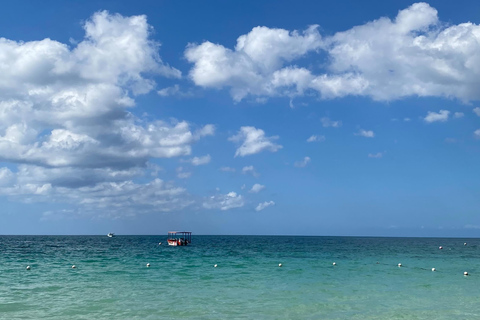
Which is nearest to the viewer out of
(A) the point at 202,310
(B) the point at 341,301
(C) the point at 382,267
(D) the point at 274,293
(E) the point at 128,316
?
(E) the point at 128,316

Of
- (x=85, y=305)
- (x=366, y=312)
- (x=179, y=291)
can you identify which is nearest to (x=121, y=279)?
(x=179, y=291)

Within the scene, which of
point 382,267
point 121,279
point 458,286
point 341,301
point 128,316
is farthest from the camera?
point 382,267

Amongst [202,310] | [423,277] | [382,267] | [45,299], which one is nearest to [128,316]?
[202,310]

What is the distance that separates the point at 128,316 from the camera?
2530cm

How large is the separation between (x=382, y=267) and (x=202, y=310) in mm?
34326

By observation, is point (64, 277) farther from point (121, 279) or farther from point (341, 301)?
point (341, 301)

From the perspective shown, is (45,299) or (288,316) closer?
(288,316)

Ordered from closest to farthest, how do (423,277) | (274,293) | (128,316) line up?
(128,316) < (274,293) < (423,277)

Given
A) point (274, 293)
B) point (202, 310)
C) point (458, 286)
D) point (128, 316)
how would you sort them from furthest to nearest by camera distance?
point (458, 286) → point (274, 293) → point (202, 310) → point (128, 316)

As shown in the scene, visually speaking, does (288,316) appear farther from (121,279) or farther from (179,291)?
(121,279)

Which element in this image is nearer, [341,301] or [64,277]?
[341,301]

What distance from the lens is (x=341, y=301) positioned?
30078 millimetres

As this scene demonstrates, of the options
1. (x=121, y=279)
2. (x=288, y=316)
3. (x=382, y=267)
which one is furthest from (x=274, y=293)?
(x=382, y=267)

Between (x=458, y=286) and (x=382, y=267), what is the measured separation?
16630mm
